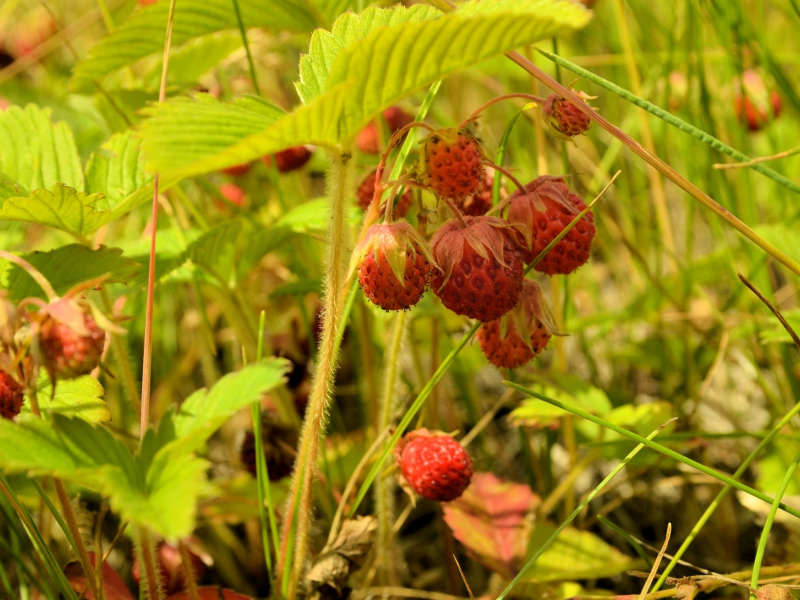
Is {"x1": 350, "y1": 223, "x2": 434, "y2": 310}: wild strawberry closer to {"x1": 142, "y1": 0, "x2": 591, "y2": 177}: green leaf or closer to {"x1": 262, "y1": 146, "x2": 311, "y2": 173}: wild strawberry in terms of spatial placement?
{"x1": 142, "y1": 0, "x2": 591, "y2": 177}: green leaf

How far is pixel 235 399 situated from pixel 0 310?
0.87ft

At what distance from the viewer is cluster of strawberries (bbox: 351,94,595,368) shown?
95 cm

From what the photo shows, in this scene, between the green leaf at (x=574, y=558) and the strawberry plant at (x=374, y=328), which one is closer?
the strawberry plant at (x=374, y=328)

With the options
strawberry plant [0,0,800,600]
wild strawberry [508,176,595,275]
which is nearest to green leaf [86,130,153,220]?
strawberry plant [0,0,800,600]

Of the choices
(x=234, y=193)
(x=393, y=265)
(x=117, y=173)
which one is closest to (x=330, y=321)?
(x=393, y=265)

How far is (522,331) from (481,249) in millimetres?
200

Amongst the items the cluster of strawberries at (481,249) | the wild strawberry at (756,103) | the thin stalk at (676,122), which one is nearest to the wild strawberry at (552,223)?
the cluster of strawberries at (481,249)

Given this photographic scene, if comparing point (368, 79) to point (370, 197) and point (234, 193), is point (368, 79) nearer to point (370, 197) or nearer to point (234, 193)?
point (370, 197)

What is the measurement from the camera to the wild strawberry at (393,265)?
0.93 meters

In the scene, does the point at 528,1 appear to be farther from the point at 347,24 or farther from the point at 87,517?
the point at 87,517

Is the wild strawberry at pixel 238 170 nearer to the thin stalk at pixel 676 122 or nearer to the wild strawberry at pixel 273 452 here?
the wild strawberry at pixel 273 452

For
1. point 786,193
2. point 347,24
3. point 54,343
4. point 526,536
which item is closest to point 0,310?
point 54,343

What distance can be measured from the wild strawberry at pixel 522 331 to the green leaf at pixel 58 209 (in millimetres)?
615

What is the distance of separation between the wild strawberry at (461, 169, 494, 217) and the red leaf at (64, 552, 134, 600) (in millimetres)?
816
